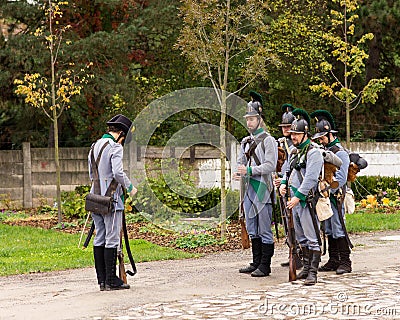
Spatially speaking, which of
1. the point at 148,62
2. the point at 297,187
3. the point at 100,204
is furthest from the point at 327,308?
the point at 148,62

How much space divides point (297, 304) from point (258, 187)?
2.29 m

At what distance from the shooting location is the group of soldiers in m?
9.75

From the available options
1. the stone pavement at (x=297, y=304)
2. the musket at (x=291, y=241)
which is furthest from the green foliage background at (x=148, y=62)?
the stone pavement at (x=297, y=304)

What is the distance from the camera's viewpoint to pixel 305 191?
Result: 31.6 ft

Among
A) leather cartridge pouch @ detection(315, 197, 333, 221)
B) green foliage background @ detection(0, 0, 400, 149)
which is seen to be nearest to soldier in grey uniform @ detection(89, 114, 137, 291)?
leather cartridge pouch @ detection(315, 197, 333, 221)

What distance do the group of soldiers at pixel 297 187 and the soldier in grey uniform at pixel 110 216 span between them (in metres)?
1.76

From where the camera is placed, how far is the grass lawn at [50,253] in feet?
37.9

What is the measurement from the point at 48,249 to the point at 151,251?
70.2 inches

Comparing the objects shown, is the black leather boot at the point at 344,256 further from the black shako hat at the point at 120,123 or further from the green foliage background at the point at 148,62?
the green foliage background at the point at 148,62

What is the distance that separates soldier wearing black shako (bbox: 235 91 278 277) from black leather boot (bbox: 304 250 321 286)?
70cm

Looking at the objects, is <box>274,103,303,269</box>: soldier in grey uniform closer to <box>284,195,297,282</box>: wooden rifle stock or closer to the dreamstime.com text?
<box>284,195,297,282</box>: wooden rifle stock

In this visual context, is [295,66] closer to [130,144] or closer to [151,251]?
[130,144]

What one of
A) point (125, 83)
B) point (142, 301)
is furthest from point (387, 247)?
point (125, 83)

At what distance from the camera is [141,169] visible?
758 inches
